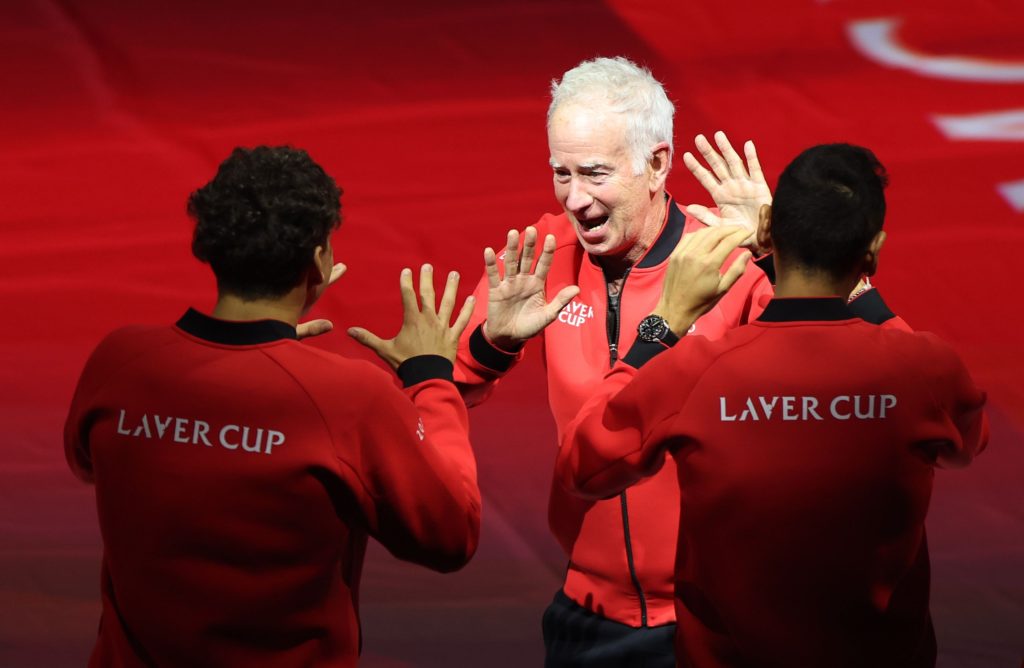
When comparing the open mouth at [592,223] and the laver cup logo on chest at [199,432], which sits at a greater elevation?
the open mouth at [592,223]

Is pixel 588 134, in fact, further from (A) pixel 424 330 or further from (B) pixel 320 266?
(B) pixel 320 266

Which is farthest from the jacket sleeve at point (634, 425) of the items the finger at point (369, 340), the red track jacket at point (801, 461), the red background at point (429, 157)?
the red background at point (429, 157)

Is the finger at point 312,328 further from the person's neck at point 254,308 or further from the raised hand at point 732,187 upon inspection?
the raised hand at point 732,187

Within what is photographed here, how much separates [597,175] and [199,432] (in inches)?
40.1

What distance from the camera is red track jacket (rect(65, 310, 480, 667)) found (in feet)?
5.69

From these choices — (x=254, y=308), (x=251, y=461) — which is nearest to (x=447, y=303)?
(x=254, y=308)

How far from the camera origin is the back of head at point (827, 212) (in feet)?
5.98

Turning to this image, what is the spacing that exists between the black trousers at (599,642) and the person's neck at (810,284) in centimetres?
76

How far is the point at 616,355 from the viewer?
96.5 inches

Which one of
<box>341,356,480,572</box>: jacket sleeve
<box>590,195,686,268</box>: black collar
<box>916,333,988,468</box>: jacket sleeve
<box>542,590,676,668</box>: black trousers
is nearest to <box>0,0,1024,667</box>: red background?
<box>542,590,676,668</box>: black trousers

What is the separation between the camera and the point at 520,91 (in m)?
4.49

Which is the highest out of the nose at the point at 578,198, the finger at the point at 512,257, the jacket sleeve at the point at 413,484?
the nose at the point at 578,198

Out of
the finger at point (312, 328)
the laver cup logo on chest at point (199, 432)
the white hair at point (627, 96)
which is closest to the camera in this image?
the laver cup logo on chest at point (199, 432)

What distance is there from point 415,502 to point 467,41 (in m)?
2.98
